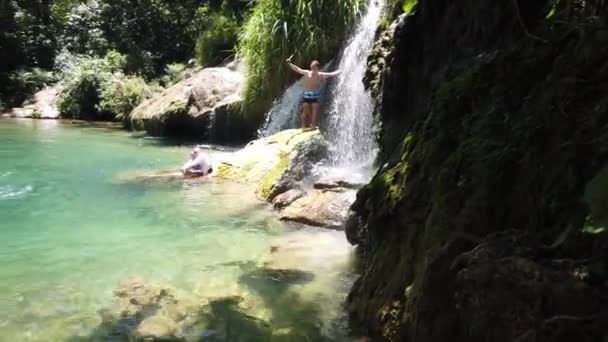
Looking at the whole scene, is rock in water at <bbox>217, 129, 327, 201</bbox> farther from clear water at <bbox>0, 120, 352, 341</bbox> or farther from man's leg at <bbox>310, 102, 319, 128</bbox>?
man's leg at <bbox>310, 102, 319, 128</bbox>

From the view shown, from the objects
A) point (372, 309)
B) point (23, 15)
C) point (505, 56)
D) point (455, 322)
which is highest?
point (23, 15)

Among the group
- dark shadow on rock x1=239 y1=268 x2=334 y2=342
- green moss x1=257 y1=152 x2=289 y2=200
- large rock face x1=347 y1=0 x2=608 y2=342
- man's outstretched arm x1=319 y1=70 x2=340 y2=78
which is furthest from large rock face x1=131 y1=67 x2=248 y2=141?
large rock face x1=347 y1=0 x2=608 y2=342

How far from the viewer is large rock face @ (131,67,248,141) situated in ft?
51.6

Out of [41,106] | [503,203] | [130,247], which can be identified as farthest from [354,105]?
[41,106]

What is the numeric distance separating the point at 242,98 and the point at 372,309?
1148cm

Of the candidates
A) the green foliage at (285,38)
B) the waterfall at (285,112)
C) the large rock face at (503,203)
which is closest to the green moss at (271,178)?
the waterfall at (285,112)

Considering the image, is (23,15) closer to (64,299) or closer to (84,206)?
(84,206)

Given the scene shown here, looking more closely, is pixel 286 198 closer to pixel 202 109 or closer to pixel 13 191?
pixel 13 191

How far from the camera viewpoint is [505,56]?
12.5 ft

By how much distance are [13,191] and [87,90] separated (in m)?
13.3

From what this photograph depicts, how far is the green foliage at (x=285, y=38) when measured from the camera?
1388 cm

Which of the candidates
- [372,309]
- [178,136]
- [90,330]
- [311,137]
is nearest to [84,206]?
[311,137]

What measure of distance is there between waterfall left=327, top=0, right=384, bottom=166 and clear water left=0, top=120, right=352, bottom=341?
7.42 ft

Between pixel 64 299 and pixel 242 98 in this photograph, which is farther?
pixel 242 98
